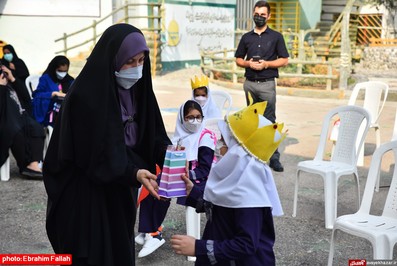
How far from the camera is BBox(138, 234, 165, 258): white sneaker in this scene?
161 inches

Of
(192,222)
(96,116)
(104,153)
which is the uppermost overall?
(96,116)

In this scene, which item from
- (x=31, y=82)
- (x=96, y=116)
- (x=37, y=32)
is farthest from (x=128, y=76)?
(x=37, y=32)

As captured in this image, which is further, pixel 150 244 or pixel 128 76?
pixel 150 244

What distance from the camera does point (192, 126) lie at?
4312mm

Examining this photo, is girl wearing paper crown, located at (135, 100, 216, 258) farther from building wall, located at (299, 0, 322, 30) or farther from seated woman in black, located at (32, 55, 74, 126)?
building wall, located at (299, 0, 322, 30)

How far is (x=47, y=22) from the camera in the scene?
17.0 meters

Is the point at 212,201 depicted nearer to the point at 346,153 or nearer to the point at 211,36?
the point at 346,153

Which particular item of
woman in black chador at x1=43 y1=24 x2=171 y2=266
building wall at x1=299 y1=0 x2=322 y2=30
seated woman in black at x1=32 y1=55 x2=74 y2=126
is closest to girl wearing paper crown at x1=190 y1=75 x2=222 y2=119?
seated woman in black at x1=32 y1=55 x2=74 y2=126

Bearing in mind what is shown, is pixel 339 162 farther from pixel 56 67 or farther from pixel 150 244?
pixel 56 67

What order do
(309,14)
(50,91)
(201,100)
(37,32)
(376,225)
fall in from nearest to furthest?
(376,225) < (201,100) < (50,91) < (37,32) < (309,14)

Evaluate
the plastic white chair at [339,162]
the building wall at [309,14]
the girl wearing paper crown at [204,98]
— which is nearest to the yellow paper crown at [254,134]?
the plastic white chair at [339,162]

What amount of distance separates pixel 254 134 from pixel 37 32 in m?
15.6

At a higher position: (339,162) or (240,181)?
(240,181)

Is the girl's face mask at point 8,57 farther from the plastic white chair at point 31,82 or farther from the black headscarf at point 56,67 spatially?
the black headscarf at point 56,67
